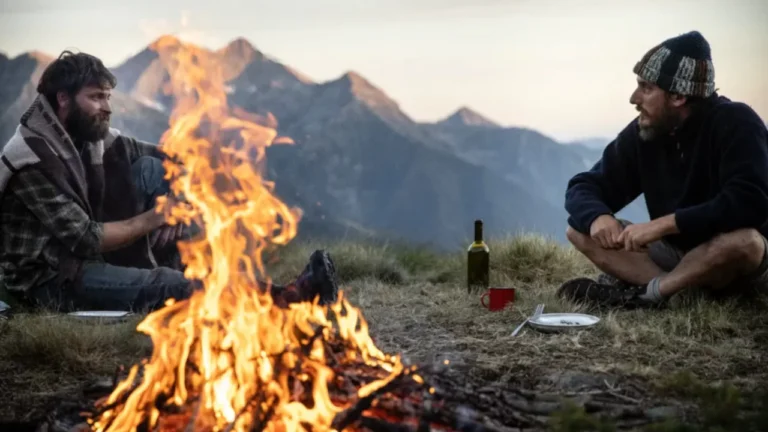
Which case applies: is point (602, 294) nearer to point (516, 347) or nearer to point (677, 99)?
point (516, 347)

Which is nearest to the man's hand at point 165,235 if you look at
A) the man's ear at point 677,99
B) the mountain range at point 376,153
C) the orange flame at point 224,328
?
the orange flame at point 224,328

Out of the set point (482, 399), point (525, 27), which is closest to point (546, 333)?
point (482, 399)

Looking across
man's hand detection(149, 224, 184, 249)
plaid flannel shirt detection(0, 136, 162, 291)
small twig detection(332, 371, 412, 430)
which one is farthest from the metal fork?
plaid flannel shirt detection(0, 136, 162, 291)

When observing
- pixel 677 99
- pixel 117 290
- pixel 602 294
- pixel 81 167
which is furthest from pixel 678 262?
pixel 81 167

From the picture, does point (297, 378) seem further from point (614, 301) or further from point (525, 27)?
point (525, 27)

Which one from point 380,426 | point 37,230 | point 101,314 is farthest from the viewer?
point 37,230

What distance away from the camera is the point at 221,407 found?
270cm

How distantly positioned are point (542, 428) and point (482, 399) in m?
0.25

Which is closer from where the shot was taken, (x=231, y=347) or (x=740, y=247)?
(x=231, y=347)

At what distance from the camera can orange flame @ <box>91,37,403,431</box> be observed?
8.82ft

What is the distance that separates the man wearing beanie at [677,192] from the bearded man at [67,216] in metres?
2.59

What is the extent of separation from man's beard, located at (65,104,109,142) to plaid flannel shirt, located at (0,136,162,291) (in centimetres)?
39

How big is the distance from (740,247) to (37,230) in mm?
4056

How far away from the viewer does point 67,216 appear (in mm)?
4652
